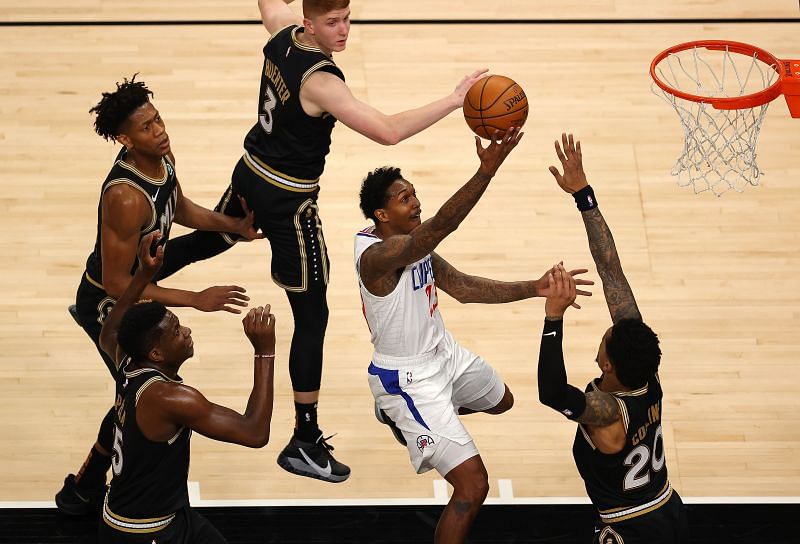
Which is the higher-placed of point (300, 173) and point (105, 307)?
point (300, 173)

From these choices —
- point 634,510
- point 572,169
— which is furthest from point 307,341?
point 634,510

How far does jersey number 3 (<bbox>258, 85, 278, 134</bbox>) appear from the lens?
5.53 meters

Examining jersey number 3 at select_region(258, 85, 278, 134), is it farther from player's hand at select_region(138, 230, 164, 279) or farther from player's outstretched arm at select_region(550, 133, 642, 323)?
player's outstretched arm at select_region(550, 133, 642, 323)

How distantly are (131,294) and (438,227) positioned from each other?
Result: 140 cm

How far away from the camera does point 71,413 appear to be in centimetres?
634

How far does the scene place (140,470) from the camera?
15.3 feet

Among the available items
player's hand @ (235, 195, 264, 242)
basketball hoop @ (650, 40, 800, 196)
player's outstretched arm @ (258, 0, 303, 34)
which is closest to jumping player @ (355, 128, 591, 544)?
player's hand @ (235, 195, 264, 242)

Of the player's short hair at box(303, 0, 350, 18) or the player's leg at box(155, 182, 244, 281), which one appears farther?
the player's leg at box(155, 182, 244, 281)

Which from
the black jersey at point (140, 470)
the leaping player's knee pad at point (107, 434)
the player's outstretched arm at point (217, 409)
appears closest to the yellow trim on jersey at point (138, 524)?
the black jersey at point (140, 470)

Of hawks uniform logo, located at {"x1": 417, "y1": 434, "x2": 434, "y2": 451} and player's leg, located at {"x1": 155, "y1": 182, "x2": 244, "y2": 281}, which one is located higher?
player's leg, located at {"x1": 155, "y1": 182, "x2": 244, "y2": 281}

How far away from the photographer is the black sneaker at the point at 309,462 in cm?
577

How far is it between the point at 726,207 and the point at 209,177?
10.7ft

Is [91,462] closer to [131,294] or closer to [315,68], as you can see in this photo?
[131,294]

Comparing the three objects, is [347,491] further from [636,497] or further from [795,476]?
[795,476]
